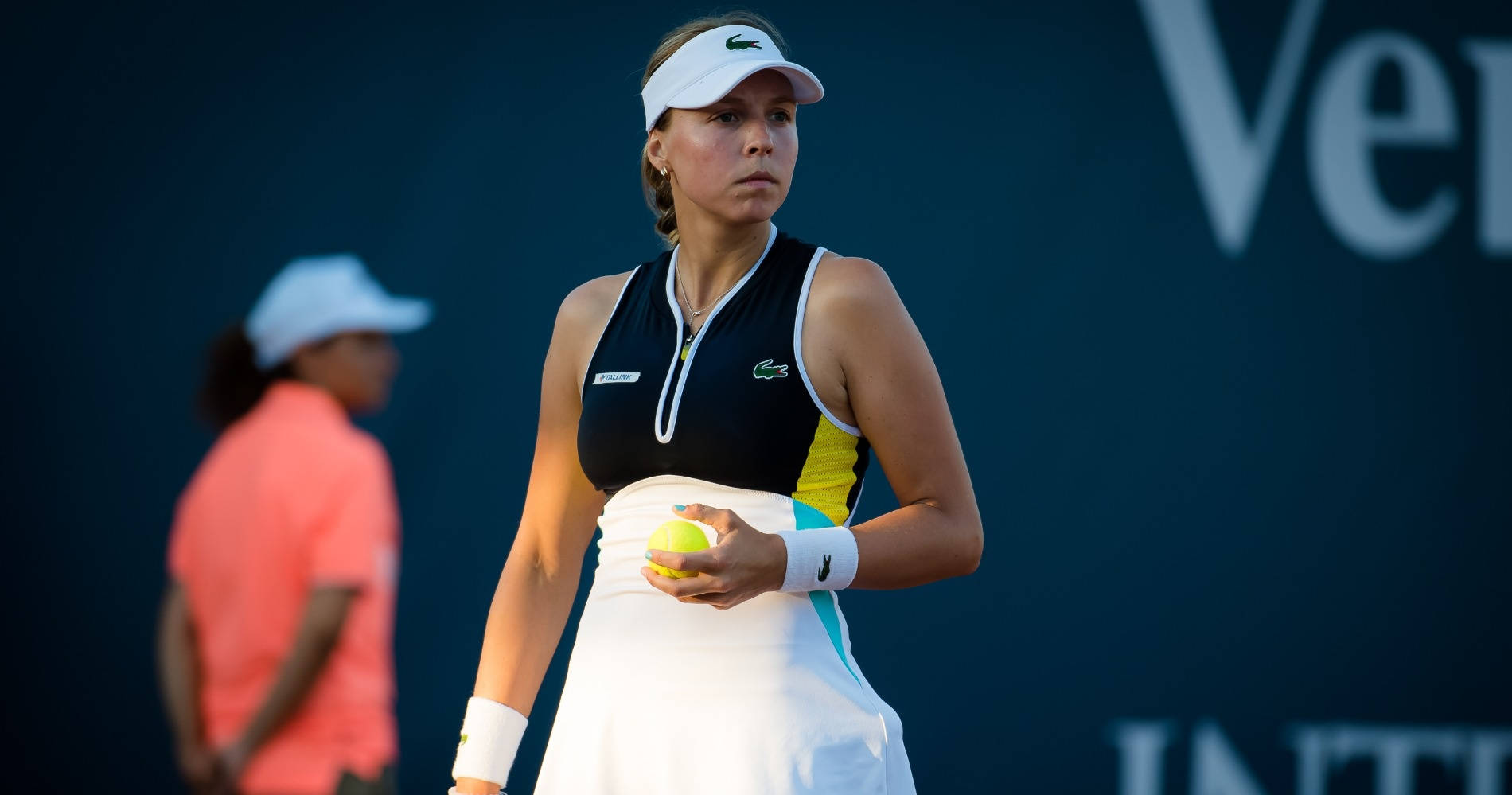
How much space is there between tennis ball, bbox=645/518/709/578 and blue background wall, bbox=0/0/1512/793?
242 centimetres

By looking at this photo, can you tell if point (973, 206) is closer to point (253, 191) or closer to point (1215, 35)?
point (1215, 35)

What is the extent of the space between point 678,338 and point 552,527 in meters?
0.37

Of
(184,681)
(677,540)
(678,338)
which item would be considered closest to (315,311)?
(184,681)

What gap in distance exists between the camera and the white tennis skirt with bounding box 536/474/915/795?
1.77m

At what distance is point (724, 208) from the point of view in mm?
1944

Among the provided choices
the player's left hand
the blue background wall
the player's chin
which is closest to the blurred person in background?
the blue background wall

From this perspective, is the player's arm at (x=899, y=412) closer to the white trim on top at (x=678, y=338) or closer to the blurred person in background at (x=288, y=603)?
the white trim on top at (x=678, y=338)

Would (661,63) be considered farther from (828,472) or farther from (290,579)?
(290,579)

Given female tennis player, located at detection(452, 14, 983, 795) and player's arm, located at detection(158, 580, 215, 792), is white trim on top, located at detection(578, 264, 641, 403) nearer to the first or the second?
female tennis player, located at detection(452, 14, 983, 795)

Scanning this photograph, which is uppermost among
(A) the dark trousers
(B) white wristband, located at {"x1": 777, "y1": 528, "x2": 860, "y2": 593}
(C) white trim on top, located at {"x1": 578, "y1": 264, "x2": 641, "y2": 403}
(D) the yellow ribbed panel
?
(C) white trim on top, located at {"x1": 578, "y1": 264, "x2": 641, "y2": 403}

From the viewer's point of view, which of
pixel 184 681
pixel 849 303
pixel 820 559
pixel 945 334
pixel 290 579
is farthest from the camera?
pixel 945 334

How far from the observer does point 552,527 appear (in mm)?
2113

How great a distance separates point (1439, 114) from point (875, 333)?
3114 mm

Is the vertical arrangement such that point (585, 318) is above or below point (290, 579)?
above
